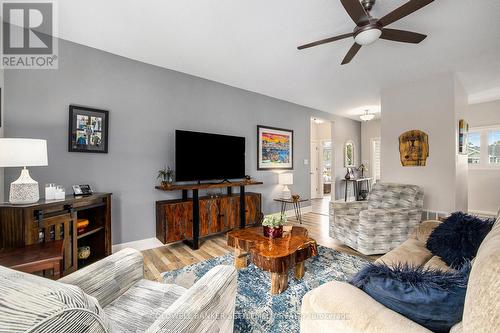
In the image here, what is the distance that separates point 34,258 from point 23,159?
783mm

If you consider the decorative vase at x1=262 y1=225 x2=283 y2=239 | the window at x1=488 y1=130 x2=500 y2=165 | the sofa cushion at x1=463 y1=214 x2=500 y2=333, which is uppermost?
the window at x1=488 y1=130 x2=500 y2=165

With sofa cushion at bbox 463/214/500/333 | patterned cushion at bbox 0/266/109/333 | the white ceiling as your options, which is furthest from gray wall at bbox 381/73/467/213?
patterned cushion at bbox 0/266/109/333

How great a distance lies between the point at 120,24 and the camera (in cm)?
229

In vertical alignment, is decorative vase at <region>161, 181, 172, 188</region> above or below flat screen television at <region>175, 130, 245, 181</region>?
below

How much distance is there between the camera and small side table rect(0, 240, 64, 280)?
145 centimetres

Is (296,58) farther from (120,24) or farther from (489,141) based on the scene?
(489,141)

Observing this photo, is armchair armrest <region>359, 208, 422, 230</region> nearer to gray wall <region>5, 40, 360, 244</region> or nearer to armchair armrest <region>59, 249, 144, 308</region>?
gray wall <region>5, 40, 360, 244</region>

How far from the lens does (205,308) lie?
3.05ft

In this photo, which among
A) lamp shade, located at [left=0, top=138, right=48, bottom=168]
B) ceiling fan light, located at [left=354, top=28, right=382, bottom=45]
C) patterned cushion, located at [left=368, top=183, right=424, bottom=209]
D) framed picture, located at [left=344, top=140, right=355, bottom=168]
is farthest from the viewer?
framed picture, located at [left=344, top=140, right=355, bottom=168]

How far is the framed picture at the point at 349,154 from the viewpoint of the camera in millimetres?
6617

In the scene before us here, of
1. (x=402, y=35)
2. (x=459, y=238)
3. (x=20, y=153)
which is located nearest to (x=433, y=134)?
(x=402, y=35)

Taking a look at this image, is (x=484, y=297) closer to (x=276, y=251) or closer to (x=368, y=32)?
(x=276, y=251)

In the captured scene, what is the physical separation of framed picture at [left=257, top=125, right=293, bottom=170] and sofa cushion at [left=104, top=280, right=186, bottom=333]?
11.1ft

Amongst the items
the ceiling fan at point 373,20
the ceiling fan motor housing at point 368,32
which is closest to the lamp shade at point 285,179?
the ceiling fan at point 373,20
